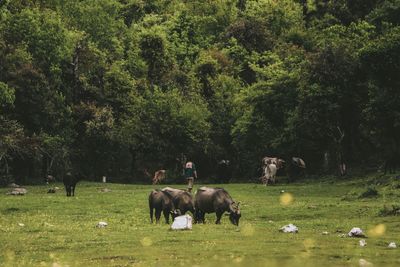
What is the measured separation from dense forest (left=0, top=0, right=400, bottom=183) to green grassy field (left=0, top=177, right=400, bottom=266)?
55.9 ft

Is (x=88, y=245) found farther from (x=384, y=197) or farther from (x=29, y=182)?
(x=29, y=182)

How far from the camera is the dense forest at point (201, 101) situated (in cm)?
6631

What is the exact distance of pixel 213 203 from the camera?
110 ft

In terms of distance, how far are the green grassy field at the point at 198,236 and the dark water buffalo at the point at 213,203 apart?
0.82 meters

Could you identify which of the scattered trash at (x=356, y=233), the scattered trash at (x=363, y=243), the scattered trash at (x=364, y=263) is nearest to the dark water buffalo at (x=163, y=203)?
the scattered trash at (x=356, y=233)

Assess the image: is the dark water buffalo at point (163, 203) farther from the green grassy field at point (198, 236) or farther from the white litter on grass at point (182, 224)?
the white litter on grass at point (182, 224)

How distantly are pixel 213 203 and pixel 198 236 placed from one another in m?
7.47

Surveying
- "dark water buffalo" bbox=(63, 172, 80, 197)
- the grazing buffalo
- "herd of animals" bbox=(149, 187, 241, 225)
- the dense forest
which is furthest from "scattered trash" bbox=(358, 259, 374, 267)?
the grazing buffalo

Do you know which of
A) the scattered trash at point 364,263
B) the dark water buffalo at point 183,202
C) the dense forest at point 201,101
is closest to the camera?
the scattered trash at point 364,263

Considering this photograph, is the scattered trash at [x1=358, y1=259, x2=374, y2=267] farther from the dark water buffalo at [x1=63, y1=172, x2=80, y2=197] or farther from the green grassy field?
the dark water buffalo at [x1=63, y1=172, x2=80, y2=197]

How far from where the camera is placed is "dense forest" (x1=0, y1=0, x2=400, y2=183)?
6631cm

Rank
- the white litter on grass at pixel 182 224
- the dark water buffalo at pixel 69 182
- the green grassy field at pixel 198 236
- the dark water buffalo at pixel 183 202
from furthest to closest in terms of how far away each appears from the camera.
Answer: the dark water buffalo at pixel 69 182 < the dark water buffalo at pixel 183 202 < the white litter on grass at pixel 182 224 < the green grassy field at pixel 198 236

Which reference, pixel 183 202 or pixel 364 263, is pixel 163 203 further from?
pixel 364 263

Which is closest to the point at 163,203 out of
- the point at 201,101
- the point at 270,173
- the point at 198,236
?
the point at 198,236
